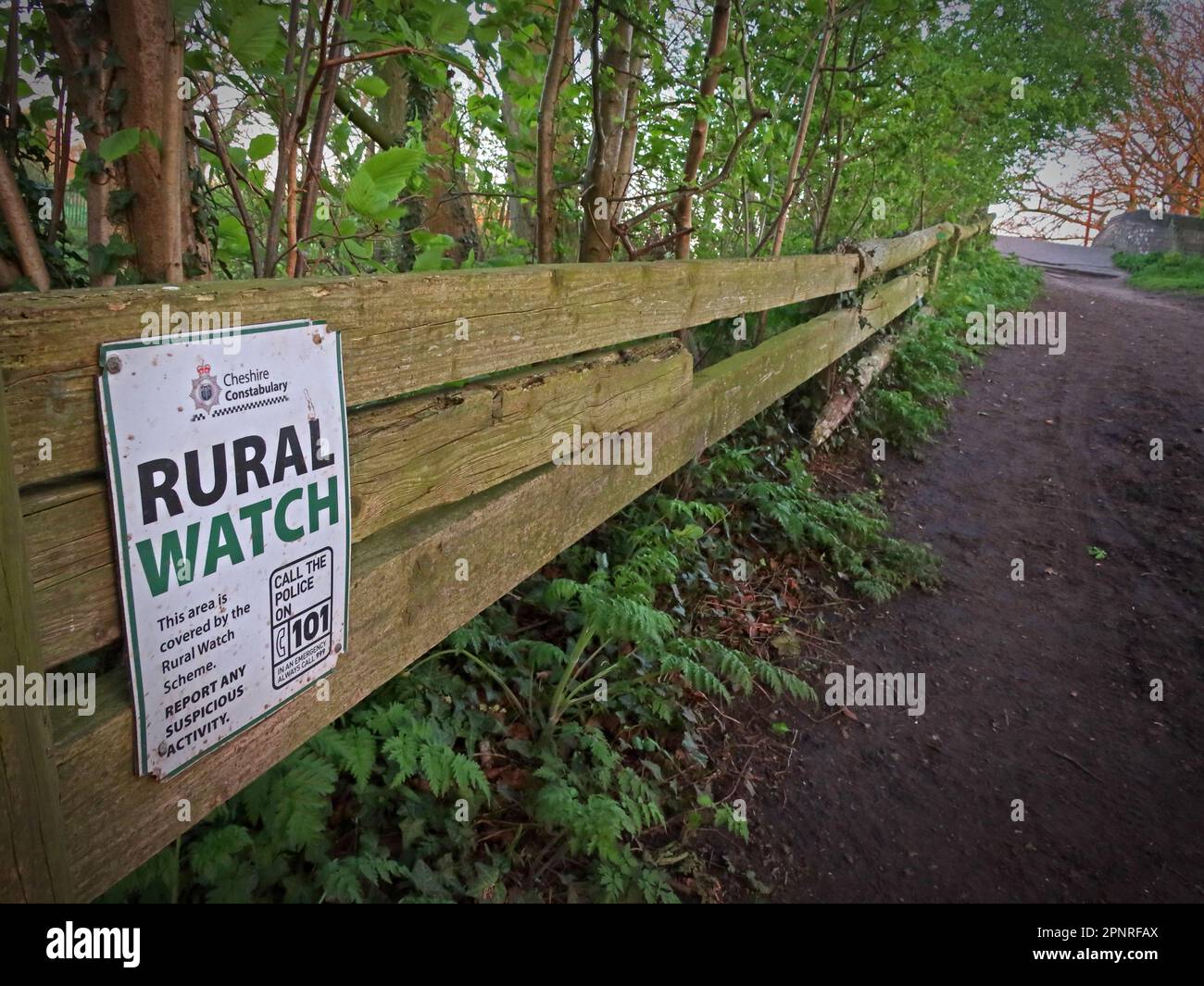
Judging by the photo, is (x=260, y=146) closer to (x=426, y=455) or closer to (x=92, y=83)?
(x=92, y=83)

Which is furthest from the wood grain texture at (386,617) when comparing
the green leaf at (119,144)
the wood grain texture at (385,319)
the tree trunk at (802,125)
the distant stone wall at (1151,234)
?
the distant stone wall at (1151,234)

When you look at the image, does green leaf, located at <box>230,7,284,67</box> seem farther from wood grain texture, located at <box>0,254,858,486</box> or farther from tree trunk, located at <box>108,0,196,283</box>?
wood grain texture, located at <box>0,254,858,486</box>

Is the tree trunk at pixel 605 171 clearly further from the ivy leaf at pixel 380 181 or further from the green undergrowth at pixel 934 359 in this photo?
the green undergrowth at pixel 934 359

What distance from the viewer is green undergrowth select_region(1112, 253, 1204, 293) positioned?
17297 millimetres

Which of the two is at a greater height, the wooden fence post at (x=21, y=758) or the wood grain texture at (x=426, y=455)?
the wood grain texture at (x=426, y=455)

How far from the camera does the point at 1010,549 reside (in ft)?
17.6

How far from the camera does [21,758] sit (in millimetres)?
1094

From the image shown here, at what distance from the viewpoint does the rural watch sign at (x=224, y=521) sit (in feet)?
3.97

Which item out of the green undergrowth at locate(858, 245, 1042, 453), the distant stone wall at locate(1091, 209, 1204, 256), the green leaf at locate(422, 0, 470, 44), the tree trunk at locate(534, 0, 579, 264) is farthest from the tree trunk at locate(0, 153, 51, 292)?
the distant stone wall at locate(1091, 209, 1204, 256)

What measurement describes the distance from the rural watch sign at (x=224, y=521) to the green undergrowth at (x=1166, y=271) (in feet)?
67.1
